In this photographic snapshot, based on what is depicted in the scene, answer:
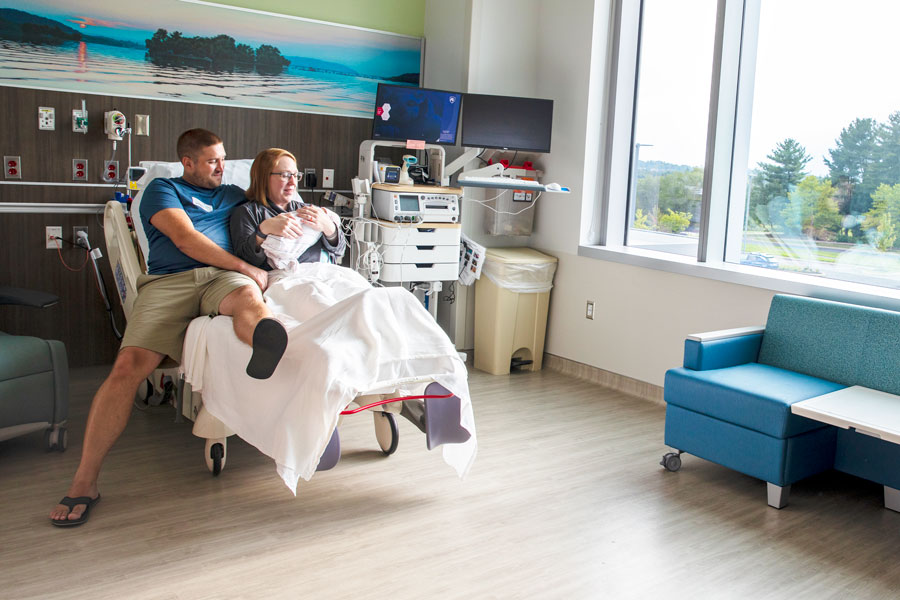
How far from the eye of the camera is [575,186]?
4.72 metres

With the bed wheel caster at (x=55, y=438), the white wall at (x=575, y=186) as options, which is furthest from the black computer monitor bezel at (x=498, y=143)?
the bed wheel caster at (x=55, y=438)

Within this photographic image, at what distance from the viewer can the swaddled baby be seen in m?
3.27

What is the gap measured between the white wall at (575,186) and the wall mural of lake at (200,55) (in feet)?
2.12

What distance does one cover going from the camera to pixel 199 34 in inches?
173

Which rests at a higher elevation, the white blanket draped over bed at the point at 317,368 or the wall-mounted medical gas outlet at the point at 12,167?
the wall-mounted medical gas outlet at the point at 12,167

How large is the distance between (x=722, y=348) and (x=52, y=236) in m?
3.45

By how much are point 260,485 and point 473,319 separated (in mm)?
2308

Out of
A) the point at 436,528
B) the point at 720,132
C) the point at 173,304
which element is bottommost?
the point at 436,528

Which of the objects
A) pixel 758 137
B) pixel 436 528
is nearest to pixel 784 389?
pixel 436 528

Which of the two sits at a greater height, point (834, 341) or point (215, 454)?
point (834, 341)

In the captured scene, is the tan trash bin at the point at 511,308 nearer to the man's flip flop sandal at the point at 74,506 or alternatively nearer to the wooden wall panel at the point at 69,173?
the wooden wall panel at the point at 69,173

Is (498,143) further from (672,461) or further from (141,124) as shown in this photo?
(672,461)

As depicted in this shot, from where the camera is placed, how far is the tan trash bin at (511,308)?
466 cm

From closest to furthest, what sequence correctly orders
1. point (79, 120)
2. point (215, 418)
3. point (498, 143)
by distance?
point (215, 418) → point (79, 120) → point (498, 143)
